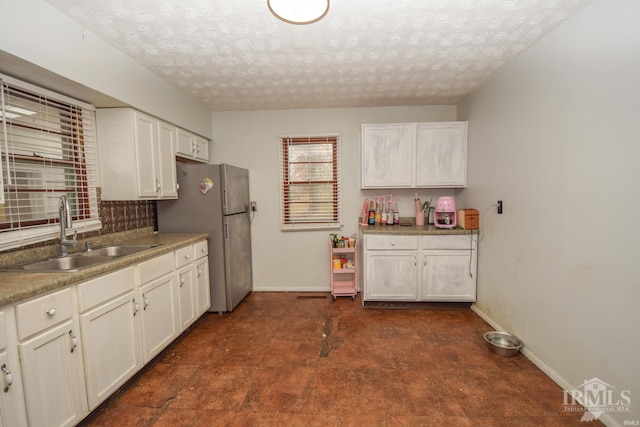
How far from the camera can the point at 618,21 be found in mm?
1476

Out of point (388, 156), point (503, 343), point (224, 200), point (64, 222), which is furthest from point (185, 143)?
point (503, 343)

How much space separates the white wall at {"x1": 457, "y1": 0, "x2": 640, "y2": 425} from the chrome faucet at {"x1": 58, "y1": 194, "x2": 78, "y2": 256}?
3.32m

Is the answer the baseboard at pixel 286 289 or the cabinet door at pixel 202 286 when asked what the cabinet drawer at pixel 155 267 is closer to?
the cabinet door at pixel 202 286

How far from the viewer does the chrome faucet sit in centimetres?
190

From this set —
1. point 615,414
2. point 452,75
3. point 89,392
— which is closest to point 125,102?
point 89,392

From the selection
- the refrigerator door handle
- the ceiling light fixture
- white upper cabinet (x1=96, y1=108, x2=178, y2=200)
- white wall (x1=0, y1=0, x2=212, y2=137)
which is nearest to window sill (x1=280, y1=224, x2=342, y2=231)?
the refrigerator door handle

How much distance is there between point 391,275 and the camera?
3.14m

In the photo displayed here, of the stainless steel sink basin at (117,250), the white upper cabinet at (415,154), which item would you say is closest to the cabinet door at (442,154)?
the white upper cabinet at (415,154)

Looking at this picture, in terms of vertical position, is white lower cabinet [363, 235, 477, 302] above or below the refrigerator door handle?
below

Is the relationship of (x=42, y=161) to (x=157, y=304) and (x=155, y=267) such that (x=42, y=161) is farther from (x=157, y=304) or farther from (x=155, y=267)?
(x=157, y=304)

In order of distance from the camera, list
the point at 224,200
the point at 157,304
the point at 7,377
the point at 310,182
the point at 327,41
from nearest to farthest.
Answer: the point at 7,377
the point at 327,41
the point at 157,304
the point at 224,200
the point at 310,182

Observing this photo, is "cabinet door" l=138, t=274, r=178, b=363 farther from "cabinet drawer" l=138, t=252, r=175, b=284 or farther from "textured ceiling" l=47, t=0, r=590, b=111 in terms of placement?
"textured ceiling" l=47, t=0, r=590, b=111

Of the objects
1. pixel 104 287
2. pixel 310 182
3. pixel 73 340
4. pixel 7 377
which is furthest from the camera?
pixel 310 182

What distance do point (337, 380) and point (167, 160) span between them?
8.21ft
